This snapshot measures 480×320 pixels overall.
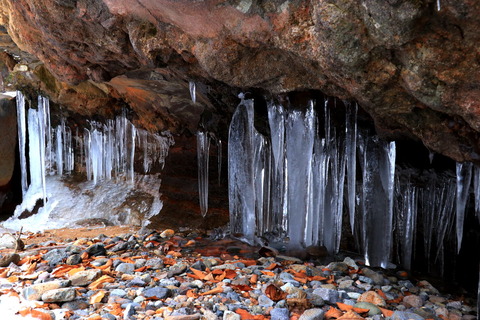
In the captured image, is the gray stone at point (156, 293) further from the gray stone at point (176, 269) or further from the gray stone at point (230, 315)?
the gray stone at point (230, 315)

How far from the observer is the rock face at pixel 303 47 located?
7.84ft

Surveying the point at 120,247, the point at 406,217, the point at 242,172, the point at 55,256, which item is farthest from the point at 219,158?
the point at 55,256

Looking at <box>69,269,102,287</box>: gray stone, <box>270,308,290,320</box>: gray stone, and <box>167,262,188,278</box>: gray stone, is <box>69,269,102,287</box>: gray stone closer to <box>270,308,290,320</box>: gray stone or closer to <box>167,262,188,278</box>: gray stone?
<box>167,262,188,278</box>: gray stone

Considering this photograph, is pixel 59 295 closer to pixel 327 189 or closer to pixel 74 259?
pixel 74 259

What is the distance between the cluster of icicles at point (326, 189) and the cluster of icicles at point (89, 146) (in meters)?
3.02

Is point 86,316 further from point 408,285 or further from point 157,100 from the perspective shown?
point 157,100

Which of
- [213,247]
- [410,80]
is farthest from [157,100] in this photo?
[410,80]

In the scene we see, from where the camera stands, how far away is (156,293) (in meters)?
3.02

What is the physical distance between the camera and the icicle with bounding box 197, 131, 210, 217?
23.7 feet

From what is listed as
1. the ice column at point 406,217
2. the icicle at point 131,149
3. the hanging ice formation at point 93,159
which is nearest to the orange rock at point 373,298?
the ice column at point 406,217

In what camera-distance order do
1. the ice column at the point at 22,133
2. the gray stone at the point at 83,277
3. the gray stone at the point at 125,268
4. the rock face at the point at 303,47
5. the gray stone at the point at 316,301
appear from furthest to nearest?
the ice column at the point at 22,133, the gray stone at the point at 125,268, the gray stone at the point at 83,277, the gray stone at the point at 316,301, the rock face at the point at 303,47

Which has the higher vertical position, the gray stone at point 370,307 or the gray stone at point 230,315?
the gray stone at point 230,315

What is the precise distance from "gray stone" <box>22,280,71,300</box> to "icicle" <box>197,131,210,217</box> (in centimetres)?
410

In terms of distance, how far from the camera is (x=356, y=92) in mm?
3119
